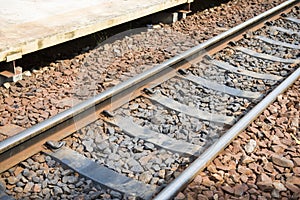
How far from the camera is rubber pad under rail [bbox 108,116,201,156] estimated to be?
3645mm

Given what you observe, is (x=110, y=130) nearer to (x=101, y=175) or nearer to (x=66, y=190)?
(x=101, y=175)

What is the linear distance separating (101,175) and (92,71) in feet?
6.60

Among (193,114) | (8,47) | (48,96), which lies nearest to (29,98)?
(48,96)

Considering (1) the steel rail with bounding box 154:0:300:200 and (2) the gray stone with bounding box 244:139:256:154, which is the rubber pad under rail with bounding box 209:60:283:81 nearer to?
(1) the steel rail with bounding box 154:0:300:200

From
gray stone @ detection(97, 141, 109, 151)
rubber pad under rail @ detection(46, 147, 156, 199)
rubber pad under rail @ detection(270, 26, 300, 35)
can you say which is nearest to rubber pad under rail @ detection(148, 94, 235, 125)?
gray stone @ detection(97, 141, 109, 151)

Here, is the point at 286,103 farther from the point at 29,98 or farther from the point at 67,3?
the point at 67,3

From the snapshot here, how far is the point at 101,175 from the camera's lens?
3.28 m

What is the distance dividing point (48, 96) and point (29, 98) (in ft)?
0.58

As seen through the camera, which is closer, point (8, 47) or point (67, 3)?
point (8, 47)

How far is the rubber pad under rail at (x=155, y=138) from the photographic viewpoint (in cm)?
364

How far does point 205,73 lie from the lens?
5.12 m

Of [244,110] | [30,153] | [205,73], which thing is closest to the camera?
[30,153]

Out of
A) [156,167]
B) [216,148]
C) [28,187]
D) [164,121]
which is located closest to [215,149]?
[216,148]

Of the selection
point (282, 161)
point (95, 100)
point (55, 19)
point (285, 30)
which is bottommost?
point (285, 30)
